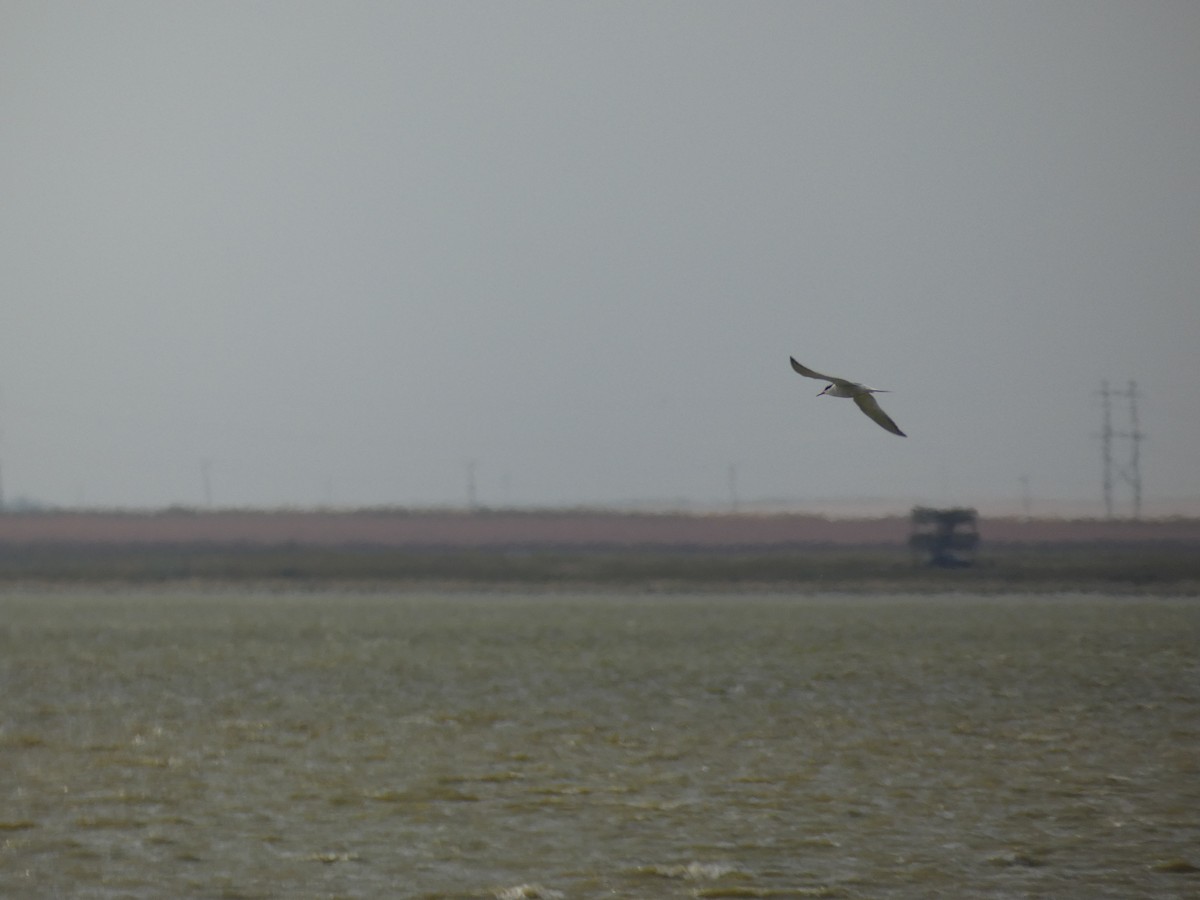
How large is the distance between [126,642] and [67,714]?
2010 cm

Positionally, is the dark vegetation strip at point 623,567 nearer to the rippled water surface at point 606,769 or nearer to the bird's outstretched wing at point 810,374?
the rippled water surface at point 606,769

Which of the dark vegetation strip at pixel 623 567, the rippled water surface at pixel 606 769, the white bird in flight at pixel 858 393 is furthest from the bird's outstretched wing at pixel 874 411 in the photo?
the dark vegetation strip at pixel 623 567

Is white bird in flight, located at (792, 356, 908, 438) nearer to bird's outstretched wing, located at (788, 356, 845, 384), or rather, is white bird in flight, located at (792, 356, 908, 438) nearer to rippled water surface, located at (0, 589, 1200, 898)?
bird's outstretched wing, located at (788, 356, 845, 384)

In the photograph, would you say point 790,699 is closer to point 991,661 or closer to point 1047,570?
point 991,661

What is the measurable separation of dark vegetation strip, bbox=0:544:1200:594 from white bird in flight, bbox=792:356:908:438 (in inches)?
2513

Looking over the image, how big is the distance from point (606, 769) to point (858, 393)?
10384mm

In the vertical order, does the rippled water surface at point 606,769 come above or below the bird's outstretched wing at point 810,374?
below

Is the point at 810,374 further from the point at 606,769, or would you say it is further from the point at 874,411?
the point at 606,769

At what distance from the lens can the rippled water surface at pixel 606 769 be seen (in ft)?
50.3

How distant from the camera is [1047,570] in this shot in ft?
261

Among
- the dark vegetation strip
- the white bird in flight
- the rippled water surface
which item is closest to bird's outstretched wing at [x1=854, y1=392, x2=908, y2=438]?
the white bird in flight

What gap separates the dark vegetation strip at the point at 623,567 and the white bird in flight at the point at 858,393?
6383 cm

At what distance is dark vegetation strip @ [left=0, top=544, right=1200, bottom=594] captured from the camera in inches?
3088

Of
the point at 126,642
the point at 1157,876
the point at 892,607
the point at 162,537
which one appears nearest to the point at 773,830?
the point at 1157,876
